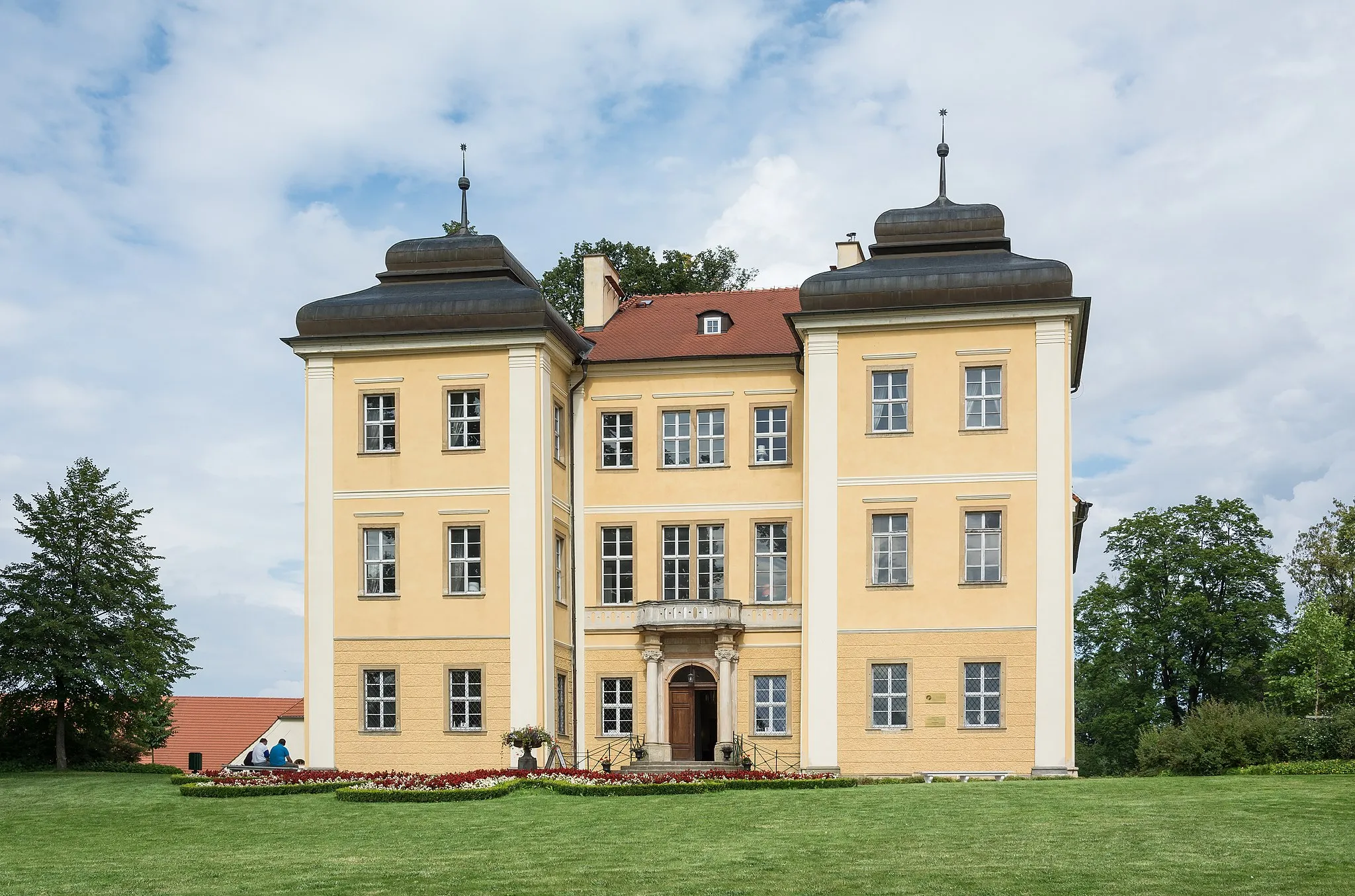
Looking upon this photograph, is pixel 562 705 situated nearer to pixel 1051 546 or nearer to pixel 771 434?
pixel 771 434

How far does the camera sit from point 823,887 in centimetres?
1723

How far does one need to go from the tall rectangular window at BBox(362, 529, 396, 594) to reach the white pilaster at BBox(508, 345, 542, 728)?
2734 mm

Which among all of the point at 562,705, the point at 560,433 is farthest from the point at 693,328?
the point at 562,705

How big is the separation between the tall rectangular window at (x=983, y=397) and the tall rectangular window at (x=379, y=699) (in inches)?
533

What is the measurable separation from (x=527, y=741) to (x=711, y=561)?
7.29 meters

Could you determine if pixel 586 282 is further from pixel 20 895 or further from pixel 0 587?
pixel 20 895

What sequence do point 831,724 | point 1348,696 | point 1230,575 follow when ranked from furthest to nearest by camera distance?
point 1230,575 < point 1348,696 < point 831,724

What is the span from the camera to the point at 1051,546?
33594 mm

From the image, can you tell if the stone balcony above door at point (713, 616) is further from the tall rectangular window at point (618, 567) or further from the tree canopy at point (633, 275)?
the tree canopy at point (633, 275)

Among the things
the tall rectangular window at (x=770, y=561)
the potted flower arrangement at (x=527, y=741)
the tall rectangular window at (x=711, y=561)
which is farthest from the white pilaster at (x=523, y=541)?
the tall rectangular window at (x=770, y=561)

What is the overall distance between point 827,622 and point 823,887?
17028mm

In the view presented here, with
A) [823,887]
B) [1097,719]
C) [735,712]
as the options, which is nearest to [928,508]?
[735,712]

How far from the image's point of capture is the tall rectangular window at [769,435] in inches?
1473

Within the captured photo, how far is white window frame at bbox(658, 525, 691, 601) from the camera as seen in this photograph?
37.4 metres
